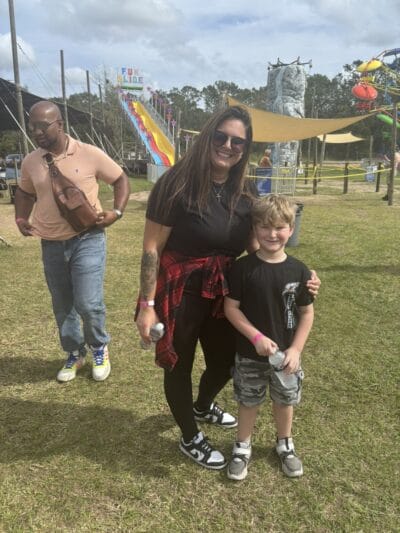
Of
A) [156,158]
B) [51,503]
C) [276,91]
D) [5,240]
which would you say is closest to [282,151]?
[276,91]

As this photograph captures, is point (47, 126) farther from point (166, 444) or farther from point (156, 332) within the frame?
point (166, 444)

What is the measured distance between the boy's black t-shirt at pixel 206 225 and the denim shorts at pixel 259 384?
0.56m

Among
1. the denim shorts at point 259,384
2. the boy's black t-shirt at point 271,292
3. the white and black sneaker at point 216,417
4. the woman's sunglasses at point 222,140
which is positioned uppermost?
the woman's sunglasses at point 222,140

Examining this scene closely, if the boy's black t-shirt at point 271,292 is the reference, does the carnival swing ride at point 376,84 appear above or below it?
above

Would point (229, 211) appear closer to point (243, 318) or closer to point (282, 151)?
point (243, 318)

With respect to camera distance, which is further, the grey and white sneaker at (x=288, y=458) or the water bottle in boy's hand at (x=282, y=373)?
the grey and white sneaker at (x=288, y=458)

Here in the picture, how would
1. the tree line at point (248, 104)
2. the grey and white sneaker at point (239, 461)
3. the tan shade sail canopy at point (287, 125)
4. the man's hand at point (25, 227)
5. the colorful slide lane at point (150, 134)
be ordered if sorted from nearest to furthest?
the grey and white sneaker at point (239, 461), the man's hand at point (25, 227), the tan shade sail canopy at point (287, 125), the colorful slide lane at point (150, 134), the tree line at point (248, 104)

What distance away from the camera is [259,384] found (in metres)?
2.15

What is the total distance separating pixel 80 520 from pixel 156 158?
21.2 meters

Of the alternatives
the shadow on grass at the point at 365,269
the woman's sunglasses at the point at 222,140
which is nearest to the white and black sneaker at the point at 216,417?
the woman's sunglasses at the point at 222,140

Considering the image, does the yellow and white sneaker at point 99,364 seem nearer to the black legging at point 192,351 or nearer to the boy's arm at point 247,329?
the black legging at point 192,351

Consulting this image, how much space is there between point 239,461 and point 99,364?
1394 millimetres

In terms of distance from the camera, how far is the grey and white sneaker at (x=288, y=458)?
88.4 inches

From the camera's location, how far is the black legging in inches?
82.1
